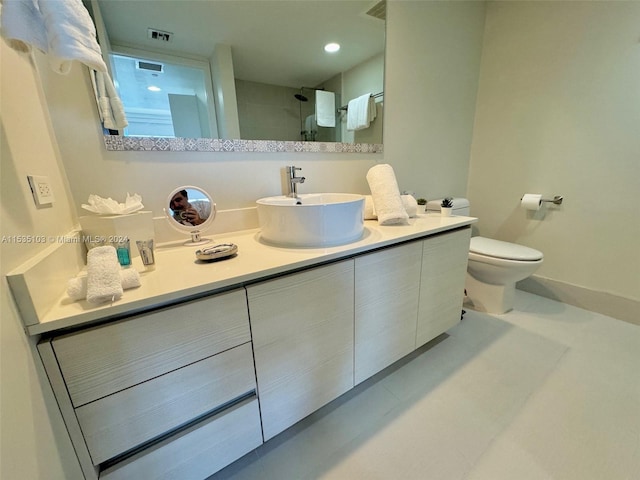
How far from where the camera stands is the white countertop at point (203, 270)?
0.52m

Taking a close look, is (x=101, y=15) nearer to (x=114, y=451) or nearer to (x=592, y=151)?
(x=114, y=451)

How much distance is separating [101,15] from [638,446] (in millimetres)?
2399

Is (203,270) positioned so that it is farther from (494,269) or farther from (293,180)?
(494,269)

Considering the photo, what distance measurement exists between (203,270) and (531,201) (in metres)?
2.14

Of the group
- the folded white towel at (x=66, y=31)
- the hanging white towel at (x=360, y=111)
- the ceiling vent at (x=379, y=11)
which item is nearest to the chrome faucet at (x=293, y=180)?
the hanging white towel at (x=360, y=111)

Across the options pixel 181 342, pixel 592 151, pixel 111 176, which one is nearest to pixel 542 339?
pixel 592 151

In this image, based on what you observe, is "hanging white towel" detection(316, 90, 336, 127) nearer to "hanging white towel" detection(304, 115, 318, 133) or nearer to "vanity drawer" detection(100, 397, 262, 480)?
"hanging white towel" detection(304, 115, 318, 133)

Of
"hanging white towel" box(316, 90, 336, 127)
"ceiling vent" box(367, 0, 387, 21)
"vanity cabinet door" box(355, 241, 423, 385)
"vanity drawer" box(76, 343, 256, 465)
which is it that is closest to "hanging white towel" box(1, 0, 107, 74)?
"vanity drawer" box(76, 343, 256, 465)

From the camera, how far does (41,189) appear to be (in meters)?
0.62

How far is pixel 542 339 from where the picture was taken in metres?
1.47

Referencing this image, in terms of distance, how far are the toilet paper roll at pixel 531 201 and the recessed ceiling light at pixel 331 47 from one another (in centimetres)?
163

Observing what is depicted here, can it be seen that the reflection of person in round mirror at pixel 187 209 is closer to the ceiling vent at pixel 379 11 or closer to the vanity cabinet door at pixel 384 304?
the vanity cabinet door at pixel 384 304

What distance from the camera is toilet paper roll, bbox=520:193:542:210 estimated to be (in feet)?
5.73

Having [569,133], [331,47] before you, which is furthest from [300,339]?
[569,133]
